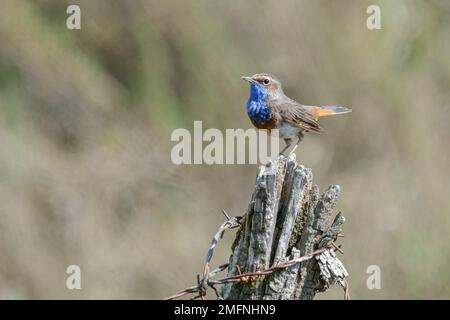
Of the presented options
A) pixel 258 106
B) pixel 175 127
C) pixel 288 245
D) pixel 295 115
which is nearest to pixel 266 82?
pixel 258 106

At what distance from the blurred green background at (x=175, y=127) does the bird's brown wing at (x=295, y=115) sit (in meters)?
2.55

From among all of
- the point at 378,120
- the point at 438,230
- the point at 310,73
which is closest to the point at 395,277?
the point at 438,230

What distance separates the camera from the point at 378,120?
29.3ft

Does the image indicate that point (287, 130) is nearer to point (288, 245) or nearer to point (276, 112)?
point (276, 112)

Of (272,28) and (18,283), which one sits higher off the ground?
(272,28)

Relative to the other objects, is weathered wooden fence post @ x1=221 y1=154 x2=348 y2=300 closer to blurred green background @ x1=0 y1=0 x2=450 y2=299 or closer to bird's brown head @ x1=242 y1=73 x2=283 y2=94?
bird's brown head @ x1=242 y1=73 x2=283 y2=94

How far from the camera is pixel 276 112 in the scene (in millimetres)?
5992

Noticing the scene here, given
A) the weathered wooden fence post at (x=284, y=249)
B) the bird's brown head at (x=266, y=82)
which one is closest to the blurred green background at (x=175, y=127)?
the bird's brown head at (x=266, y=82)

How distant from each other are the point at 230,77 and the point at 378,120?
1687mm

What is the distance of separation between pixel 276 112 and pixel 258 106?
16 cm

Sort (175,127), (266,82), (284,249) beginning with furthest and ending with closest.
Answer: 1. (175,127)
2. (266,82)
3. (284,249)

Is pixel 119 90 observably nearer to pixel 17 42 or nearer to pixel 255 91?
pixel 17 42

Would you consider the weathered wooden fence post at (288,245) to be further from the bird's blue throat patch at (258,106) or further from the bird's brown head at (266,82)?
the bird's brown head at (266,82)

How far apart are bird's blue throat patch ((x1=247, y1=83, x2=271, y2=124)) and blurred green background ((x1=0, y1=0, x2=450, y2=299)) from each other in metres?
2.45
